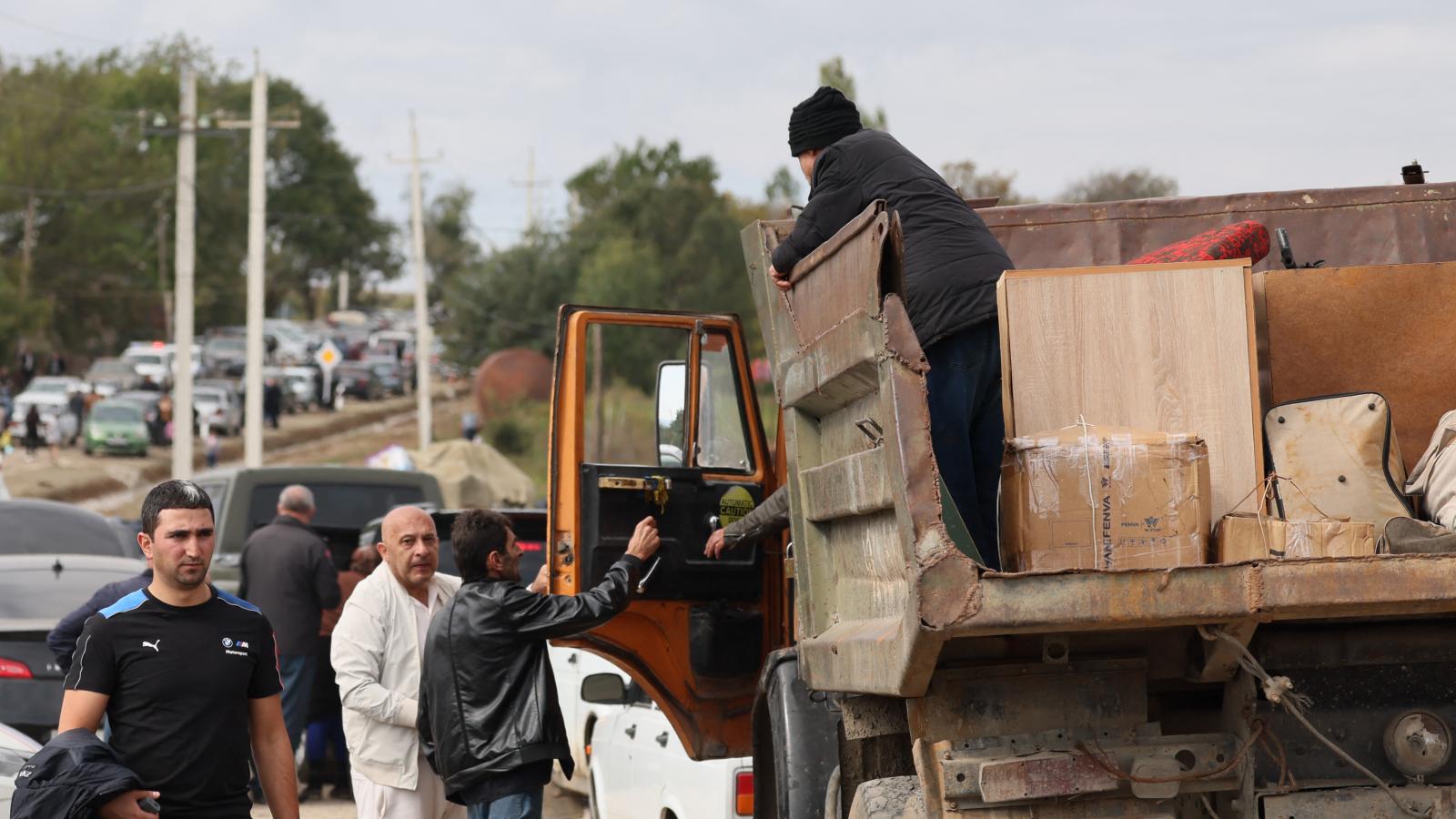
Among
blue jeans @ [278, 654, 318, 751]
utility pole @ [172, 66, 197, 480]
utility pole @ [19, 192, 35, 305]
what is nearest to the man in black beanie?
blue jeans @ [278, 654, 318, 751]

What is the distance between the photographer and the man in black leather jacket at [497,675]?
6.08 meters

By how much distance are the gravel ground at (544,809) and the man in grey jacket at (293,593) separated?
1.60 feet

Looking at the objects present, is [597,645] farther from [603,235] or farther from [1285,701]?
[603,235]

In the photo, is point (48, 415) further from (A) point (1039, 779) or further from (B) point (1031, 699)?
(A) point (1039, 779)

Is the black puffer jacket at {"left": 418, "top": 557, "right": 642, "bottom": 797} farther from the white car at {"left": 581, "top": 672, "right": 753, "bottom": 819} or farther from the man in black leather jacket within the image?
the white car at {"left": 581, "top": 672, "right": 753, "bottom": 819}

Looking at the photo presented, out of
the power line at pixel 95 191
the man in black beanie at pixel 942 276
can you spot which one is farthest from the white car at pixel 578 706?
the power line at pixel 95 191

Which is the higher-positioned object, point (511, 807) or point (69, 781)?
point (69, 781)

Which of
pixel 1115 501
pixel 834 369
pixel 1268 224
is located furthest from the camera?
pixel 1268 224

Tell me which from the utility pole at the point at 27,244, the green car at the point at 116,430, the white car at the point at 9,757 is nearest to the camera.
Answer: the white car at the point at 9,757

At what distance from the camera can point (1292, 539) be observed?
4078 millimetres

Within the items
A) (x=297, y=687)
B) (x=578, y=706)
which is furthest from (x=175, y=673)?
(x=297, y=687)

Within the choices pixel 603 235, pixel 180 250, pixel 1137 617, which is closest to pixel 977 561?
pixel 1137 617

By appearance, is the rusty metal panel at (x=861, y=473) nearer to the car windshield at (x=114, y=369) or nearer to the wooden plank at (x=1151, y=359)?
the wooden plank at (x=1151, y=359)

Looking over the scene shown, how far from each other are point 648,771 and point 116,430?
142 ft
